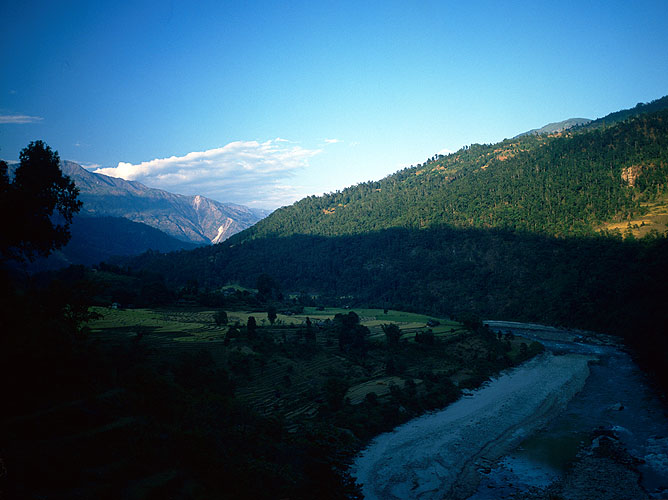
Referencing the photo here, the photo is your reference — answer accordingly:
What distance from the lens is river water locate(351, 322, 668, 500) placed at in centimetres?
2786

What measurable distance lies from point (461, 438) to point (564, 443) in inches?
346

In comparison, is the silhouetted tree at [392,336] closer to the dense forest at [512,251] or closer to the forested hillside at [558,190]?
the dense forest at [512,251]

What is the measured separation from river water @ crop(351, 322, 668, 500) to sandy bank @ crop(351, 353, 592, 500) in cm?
17

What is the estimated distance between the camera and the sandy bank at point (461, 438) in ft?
94.2

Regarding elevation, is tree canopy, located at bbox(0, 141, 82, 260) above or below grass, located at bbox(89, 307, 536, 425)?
above

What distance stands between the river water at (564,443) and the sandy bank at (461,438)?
0.17 m

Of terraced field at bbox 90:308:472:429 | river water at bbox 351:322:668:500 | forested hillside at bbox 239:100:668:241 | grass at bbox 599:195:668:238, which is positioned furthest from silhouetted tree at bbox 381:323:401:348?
forested hillside at bbox 239:100:668:241

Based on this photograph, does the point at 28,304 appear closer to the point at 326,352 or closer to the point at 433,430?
the point at 433,430

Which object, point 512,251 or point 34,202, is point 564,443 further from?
point 512,251

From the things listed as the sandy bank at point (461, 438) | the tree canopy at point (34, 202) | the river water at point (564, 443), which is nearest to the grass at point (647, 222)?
the river water at point (564, 443)

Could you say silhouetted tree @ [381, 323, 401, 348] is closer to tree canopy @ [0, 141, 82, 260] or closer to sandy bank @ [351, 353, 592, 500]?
sandy bank @ [351, 353, 592, 500]

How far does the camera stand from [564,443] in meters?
33.8

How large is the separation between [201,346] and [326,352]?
62.6 ft

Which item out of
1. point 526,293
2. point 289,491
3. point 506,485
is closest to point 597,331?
point 526,293
